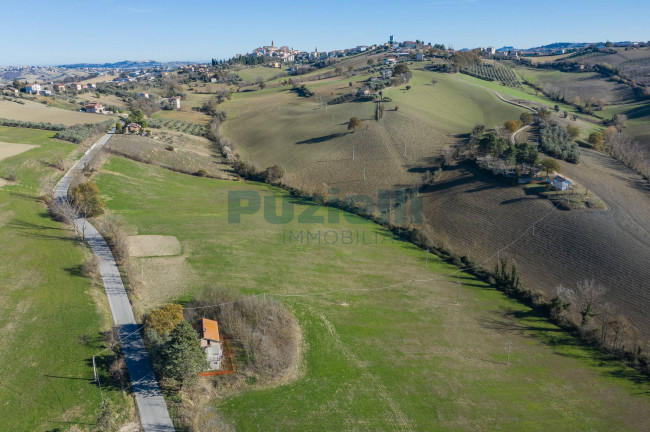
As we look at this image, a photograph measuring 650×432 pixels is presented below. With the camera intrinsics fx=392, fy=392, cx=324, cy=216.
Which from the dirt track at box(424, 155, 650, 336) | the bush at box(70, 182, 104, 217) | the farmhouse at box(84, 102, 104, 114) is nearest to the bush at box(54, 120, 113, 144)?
the farmhouse at box(84, 102, 104, 114)

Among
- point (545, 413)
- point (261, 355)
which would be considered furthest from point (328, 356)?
point (545, 413)

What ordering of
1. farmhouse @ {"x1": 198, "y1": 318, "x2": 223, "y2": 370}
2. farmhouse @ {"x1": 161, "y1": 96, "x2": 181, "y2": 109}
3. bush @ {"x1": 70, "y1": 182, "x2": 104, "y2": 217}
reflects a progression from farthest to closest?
farmhouse @ {"x1": 161, "y1": 96, "x2": 181, "y2": 109}, bush @ {"x1": 70, "y1": 182, "x2": 104, "y2": 217}, farmhouse @ {"x1": 198, "y1": 318, "x2": 223, "y2": 370}

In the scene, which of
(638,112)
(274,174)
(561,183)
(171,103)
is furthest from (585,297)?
(171,103)

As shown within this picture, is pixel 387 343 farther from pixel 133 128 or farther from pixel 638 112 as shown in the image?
pixel 638 112

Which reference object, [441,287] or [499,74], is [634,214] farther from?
[499,74]

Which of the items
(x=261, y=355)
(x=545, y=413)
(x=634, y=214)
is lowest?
(x=545, y=413)

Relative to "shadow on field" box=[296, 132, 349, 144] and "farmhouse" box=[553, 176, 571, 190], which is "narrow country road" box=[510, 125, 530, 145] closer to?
"farmhouse" box=[553, 176, 571, 190]
